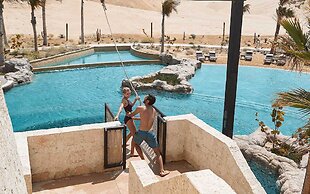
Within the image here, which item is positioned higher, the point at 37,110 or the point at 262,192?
the point at 262,192

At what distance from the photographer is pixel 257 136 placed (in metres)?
11.5

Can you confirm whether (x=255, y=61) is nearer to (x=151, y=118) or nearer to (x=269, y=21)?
(x=151, y=118)

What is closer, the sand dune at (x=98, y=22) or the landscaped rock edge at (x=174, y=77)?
the landscaped rock edge at (x=174, y=77)

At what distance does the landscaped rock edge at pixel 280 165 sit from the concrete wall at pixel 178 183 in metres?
4.26

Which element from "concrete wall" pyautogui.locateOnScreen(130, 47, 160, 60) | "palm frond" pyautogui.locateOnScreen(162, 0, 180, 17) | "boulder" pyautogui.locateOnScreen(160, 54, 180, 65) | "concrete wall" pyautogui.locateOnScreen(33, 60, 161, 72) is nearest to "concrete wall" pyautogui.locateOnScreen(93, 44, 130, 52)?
"concrete wall" pyautogui.locateOnScreen(130, 47, 160, 60)

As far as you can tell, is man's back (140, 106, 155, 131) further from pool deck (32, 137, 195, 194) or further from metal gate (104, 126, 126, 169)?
pool deck (32, 137, 195, 194)

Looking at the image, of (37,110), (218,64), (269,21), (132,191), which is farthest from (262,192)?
(269,21)

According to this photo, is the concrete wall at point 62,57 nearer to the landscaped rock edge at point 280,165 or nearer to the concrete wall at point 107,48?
the concrete wall at point 107,48

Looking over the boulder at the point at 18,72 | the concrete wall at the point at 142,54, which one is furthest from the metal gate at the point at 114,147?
the concrete wall at the point at 142,54

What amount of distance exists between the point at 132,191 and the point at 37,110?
416 inches

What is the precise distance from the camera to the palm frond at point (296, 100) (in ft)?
16.6

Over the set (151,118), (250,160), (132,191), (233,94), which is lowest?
(250,160)

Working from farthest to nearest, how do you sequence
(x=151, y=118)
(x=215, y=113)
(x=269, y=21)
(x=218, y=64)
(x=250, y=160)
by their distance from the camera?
(x=269, y=21) < (x=218, y=64) < (x=215, y=113) < (x=250, y=160) < (x=151, y=118)

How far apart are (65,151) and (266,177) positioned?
549 centimetres
